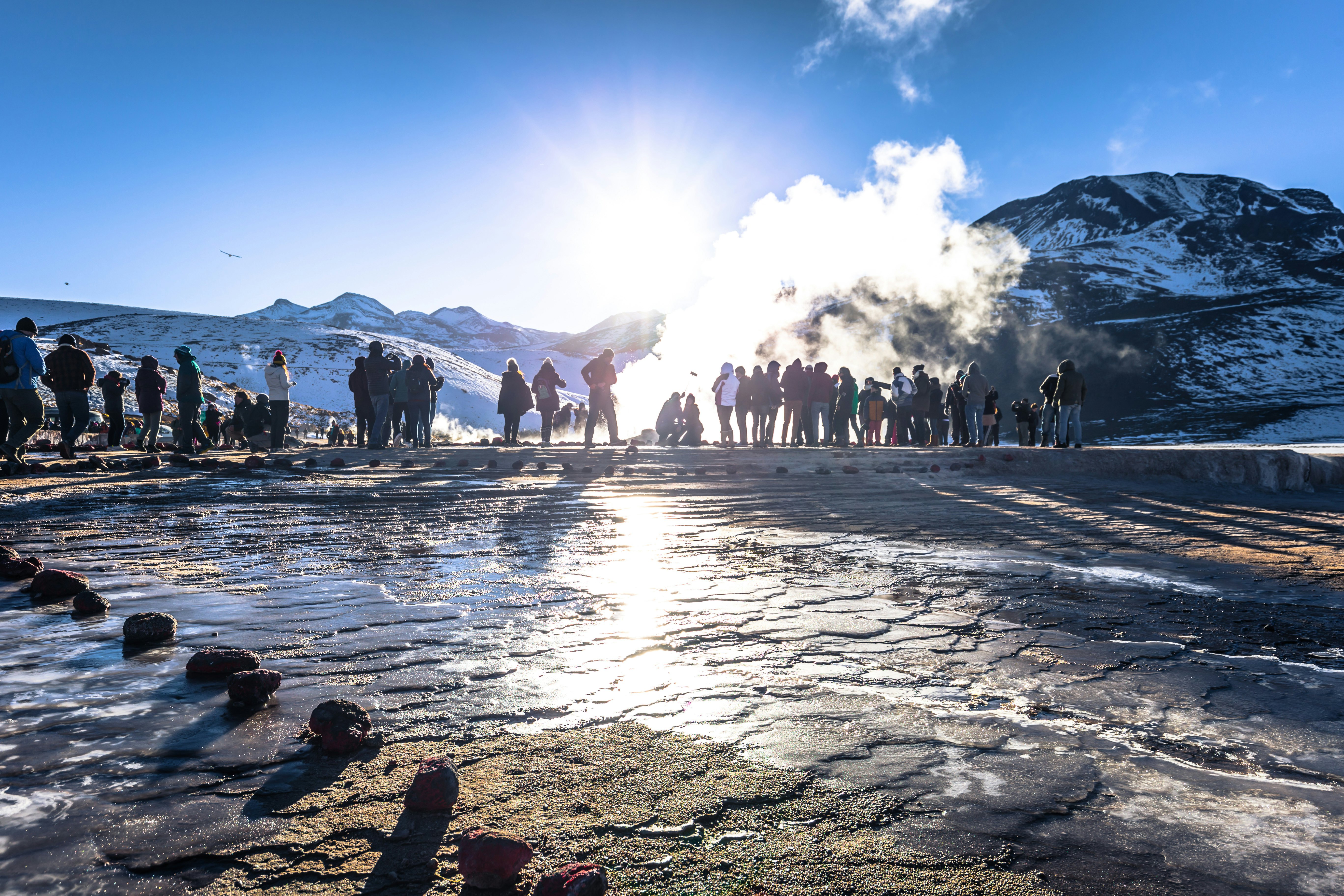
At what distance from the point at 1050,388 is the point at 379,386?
12.0 meters

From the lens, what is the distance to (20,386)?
783 centimetres

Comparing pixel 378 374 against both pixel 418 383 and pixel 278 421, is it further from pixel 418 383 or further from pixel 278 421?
pixel 278 421

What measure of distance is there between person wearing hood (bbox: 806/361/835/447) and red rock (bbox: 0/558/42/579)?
12316mm

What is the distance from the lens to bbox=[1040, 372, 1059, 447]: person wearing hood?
1280cm

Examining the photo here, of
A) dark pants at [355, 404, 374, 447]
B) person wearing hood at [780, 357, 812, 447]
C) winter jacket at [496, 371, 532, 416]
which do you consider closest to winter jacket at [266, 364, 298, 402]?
dark pants at [355, 404, 374, 447]

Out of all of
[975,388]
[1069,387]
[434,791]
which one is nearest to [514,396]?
[975,388]

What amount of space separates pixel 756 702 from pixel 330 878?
115cm

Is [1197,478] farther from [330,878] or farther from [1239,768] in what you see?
[330,878]

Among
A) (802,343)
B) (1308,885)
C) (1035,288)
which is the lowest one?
(1308,885)

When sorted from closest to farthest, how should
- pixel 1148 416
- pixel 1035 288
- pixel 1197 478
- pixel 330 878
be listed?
1. pixel 330 878
2. pixel 1197 478
3. pixel 1148 416
4. pixel 1035 288

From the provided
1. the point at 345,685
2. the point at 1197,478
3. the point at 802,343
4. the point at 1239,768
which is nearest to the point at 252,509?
the point at 345,685

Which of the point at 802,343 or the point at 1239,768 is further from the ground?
the point at 802,343

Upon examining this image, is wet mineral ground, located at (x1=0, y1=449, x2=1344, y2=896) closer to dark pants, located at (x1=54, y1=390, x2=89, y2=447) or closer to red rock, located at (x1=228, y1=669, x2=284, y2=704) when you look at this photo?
red rock, located at (x1=228, y1=669, x2=284, y2=704)

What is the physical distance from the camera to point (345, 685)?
212 cm
